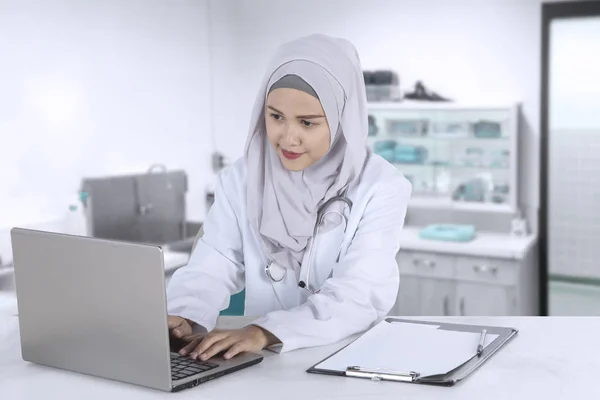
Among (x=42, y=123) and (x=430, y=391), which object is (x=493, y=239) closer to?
(x=42, y=123)

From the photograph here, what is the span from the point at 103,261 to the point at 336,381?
0.42m

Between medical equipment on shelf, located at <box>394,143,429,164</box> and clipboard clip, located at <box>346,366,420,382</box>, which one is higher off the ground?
medical equipment on shelf, located at <box>394,143,429,164</box>

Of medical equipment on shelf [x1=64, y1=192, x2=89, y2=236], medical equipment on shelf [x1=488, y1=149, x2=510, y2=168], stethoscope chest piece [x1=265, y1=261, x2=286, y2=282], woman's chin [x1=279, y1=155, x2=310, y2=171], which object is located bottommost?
medical equipment on shelf [x1=64, y1=192, x2=89, y2=236]

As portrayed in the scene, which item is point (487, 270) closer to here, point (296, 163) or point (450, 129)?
point (450, 129)

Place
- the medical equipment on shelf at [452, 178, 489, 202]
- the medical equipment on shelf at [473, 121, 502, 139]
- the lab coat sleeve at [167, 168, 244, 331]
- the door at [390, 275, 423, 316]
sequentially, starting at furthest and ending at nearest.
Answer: the medical equipment on shelf at [452, 178, 489, 202], the medical equipment on shelf at [473, 121, 502, 139], the door at [390, 275, 423, 316], the lab coat sleeve at [167, 168, 244, 331]

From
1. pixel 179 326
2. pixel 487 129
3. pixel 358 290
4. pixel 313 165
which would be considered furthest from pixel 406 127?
pixel 179 326

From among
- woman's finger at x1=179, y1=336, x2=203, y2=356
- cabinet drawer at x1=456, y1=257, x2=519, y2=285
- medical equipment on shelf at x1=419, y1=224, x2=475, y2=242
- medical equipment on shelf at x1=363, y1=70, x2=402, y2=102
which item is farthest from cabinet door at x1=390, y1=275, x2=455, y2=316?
woman's finger at x1=179, y1=336, x2=203, y2=356

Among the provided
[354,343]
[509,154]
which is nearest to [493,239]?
[509,154]

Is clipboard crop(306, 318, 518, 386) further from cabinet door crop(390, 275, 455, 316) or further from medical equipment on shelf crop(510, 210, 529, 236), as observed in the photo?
medical equipment on shelf crop(510, 210, 529, 236)

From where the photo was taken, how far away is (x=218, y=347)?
1264 millimetres

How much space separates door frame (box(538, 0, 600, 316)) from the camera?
367cm

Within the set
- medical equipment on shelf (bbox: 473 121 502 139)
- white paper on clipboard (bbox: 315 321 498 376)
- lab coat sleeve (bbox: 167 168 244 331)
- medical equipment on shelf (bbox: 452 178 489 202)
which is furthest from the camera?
medical equipment on shelf (bbox: 452 178 489 202)

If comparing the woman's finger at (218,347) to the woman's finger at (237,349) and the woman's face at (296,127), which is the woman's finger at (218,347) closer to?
the woman's finger at (237,349)

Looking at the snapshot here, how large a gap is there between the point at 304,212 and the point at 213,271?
0.83ft
